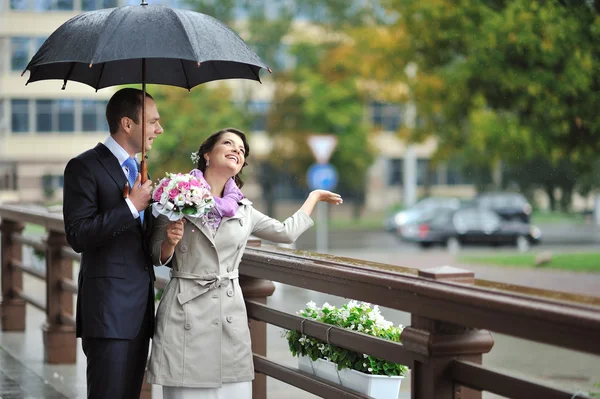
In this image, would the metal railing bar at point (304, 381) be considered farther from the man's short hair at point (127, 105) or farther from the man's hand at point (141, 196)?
the man's short hair at point (127, 105)

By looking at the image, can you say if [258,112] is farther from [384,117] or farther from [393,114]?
[384,117]

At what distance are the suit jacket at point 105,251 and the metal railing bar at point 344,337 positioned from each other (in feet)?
2.35

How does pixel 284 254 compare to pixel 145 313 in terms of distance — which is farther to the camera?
pixel 284 254

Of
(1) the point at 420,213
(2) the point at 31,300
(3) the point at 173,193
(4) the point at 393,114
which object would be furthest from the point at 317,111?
(3) the point at 173,193

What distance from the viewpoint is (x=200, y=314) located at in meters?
4.32

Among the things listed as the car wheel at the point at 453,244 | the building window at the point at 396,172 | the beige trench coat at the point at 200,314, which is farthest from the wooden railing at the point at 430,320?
the building window at the point at 396,172

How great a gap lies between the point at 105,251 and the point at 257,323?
1255 mm

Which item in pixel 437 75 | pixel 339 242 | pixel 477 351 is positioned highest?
pixel 437 75

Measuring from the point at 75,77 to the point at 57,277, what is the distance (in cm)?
379

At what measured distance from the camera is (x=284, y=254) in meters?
4.94

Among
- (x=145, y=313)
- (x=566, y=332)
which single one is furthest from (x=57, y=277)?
(x=566, y=332)

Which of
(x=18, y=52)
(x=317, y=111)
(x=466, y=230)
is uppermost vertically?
(x=18, y=52)

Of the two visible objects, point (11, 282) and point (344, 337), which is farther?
point (11, 282)

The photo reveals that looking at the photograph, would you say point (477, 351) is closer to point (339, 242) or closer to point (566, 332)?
point (566, 332)
